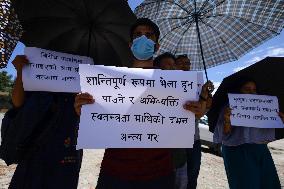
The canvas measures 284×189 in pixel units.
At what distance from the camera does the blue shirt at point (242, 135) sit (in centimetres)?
428

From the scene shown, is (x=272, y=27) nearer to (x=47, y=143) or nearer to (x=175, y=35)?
(x=175, y=35)

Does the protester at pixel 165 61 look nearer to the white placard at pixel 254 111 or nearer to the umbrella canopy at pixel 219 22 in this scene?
the umbrella canopy at pixel 219 22

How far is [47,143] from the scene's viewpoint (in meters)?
2.85

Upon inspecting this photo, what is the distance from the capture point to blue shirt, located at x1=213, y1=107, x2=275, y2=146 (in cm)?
428

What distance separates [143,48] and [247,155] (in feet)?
7.29

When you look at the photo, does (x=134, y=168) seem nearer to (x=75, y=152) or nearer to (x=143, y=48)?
(x=75, y=152)

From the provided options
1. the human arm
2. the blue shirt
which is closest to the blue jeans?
the blue shirt

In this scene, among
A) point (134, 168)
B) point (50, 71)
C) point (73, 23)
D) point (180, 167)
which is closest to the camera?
point (134, 168)

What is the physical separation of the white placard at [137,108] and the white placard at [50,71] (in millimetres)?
599

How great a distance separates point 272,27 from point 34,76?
9.55ft

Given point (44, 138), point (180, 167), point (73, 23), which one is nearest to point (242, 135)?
point (180, 167)

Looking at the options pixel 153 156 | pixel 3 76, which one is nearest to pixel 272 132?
pixel 153 156

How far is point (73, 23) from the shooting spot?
3.49m

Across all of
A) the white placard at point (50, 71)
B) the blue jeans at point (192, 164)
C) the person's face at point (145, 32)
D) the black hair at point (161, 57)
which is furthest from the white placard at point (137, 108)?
the blue jeans at point (192, 164)
